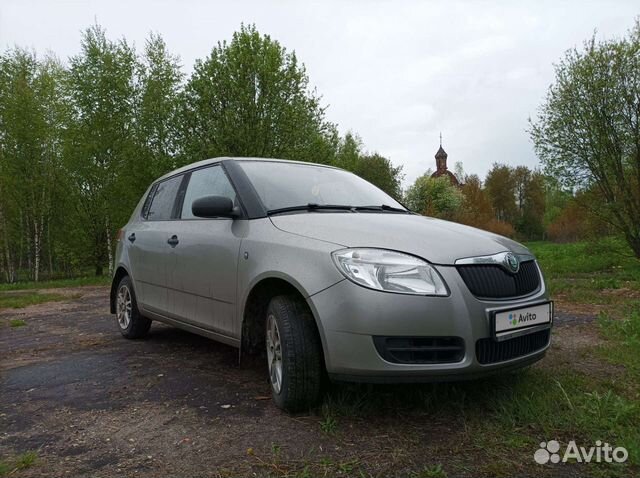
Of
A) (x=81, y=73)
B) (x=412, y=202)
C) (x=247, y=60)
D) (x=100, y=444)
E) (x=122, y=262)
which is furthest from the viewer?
(x=412, y=202)

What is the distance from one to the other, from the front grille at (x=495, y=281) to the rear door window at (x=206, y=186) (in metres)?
1.80

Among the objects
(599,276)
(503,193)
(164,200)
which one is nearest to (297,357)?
(164,200)

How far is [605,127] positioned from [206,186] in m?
12.5

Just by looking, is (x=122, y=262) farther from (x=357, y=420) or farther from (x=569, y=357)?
(x=569, y=357)

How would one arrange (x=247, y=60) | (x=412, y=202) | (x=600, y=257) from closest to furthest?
(x=600, y=257), (x=247, y=60), (x=412, y=202)

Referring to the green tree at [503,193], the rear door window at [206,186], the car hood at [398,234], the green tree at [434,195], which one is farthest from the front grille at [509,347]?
the green tree at [503,193]

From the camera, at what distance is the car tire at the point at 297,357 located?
2.69 metres

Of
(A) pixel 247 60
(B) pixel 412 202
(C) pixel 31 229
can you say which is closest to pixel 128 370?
(A) pixel 247 60

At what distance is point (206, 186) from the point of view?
161 inches

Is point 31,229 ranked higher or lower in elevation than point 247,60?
lower

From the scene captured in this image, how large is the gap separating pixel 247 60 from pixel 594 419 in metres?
18.4

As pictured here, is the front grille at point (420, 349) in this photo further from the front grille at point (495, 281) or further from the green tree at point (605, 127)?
the green tree at point (605, 127)

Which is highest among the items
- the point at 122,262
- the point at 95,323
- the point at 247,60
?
the point at 247,60

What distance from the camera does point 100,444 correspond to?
8.44 ft
